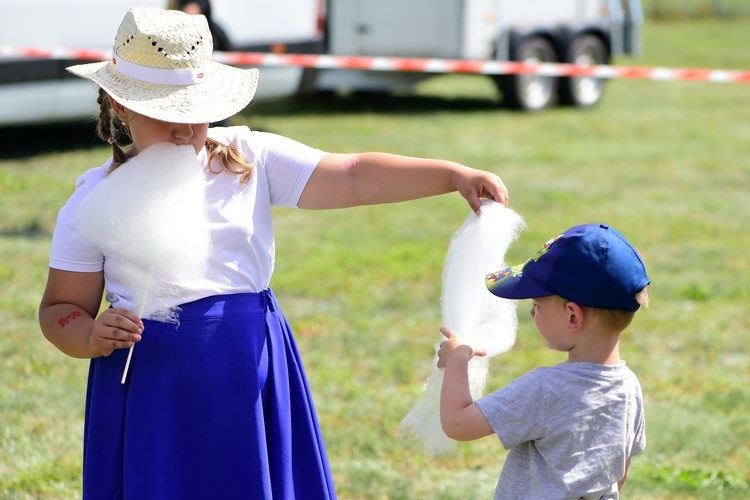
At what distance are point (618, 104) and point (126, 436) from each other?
12619 mm

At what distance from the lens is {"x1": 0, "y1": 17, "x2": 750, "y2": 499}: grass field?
157 inches

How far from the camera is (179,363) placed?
240cm

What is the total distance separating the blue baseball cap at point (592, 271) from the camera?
2.23 metres

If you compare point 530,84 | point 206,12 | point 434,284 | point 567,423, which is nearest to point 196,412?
point 567,423

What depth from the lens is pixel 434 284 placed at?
6.29m

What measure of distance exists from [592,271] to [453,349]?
383mm

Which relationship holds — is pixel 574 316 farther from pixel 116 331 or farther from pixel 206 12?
pixel 206 12

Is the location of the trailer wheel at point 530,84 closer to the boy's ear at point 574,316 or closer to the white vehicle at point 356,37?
A: the white vehicle at point 356,37

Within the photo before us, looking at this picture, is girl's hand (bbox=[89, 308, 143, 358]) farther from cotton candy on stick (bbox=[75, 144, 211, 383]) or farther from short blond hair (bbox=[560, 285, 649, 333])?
short blond hair (bbox=[560, 285, 649, 333])

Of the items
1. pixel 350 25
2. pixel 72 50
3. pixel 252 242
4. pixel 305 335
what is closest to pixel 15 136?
pixel 72 50

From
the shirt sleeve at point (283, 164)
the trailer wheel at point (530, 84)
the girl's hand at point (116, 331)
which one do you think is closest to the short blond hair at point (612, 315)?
the shirt sleeve at point (283, 164)

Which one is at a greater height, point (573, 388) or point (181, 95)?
point (181, 95)

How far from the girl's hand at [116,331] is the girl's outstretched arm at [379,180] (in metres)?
0.56

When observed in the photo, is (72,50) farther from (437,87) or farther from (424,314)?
(437,87)
